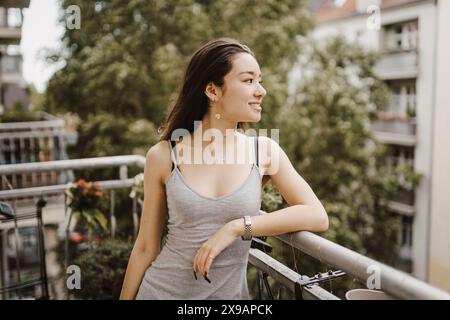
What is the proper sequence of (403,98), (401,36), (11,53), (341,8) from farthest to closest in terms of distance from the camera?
(341,8) → (403,98) → (401,36) → (11,53)

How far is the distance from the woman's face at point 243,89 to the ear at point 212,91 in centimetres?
2

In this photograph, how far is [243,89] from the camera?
1229mm

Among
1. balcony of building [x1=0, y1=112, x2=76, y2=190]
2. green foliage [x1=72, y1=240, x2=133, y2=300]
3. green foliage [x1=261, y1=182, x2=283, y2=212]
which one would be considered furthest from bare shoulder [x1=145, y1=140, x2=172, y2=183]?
balcony of building [x1=0, y1=112, x2=76, y2=190]

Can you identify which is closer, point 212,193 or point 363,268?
point 363,268

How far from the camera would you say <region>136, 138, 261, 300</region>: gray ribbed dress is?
3.87 ft

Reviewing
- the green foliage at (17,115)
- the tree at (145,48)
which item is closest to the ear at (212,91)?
the tree at (145,48)

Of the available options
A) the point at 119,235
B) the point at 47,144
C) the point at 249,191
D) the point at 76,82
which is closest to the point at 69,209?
the point at 119,235

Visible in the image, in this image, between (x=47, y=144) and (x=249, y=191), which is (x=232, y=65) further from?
(x=47, y=144)

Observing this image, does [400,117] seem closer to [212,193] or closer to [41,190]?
[41,190]

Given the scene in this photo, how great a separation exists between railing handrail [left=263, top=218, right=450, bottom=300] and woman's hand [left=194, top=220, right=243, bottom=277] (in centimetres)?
18

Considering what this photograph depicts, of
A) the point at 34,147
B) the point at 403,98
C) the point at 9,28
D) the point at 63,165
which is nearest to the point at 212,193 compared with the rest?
the point at 63,165

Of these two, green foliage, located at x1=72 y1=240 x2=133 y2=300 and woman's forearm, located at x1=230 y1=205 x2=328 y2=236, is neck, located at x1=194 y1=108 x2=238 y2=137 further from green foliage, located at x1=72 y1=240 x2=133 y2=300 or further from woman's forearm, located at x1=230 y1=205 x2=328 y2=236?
green foliage, located at x1=72 y1=240 x2=133 y2=300

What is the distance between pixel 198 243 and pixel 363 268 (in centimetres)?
40

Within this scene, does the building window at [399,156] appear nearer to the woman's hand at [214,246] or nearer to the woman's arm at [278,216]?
the woman's arm at [278,216]
